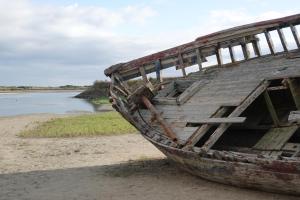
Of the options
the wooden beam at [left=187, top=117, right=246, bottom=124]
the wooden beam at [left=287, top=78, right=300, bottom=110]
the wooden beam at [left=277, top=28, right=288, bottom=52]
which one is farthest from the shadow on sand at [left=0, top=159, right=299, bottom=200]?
the wooden beam at [left=277, top=28, right=288, bottom=52]

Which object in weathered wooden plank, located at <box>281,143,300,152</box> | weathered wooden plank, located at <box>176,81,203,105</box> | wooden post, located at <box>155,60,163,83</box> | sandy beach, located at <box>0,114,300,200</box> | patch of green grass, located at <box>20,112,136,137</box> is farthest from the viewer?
patch of green grass, located at <box>20,112,136,137</box>

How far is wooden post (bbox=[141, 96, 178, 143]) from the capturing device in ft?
31.3

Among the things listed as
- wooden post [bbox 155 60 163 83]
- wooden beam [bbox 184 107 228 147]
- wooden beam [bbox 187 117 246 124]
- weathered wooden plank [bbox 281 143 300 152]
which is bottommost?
weathered wooden plank [bbox 281 143 300 152]

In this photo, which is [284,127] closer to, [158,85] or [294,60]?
[294,60]

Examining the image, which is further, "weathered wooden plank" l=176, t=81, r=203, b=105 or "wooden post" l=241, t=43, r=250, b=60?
"wooden post" l=241, t=43, r=250, b=60

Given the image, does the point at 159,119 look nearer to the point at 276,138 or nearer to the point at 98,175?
the point at 98,175

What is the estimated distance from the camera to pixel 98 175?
11062mm

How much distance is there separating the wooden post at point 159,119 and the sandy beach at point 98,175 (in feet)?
3.35

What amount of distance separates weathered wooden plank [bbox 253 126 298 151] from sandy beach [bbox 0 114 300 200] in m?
1.18

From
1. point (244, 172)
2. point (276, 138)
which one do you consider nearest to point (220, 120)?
point (244, 172)

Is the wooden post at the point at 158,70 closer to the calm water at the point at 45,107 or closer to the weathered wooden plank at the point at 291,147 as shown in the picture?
the weathered wooden plank at the point at 291,147

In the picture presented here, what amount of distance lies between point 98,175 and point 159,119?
2.14 m

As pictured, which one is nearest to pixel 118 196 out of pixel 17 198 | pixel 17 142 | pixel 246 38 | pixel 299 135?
pixel 17 198

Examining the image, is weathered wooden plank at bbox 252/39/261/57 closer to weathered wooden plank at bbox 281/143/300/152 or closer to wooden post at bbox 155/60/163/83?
wooden post at bbox 155/60/163/83
